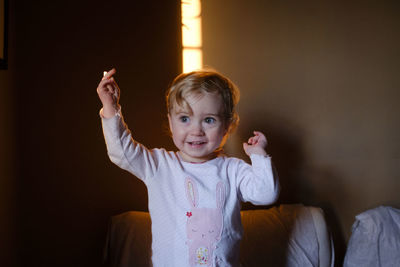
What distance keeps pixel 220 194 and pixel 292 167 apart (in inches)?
26.4

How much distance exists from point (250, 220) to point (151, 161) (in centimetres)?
57

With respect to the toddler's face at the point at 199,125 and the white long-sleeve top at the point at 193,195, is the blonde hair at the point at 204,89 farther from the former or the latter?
the white long-sleeve top at the point at 193,195

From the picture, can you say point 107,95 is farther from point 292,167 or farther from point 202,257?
point 292,167

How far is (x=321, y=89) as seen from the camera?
5.27ft

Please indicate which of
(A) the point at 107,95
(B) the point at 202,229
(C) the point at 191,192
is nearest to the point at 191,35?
(A) the point at 107,95

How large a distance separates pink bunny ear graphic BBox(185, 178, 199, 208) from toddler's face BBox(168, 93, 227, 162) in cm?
9

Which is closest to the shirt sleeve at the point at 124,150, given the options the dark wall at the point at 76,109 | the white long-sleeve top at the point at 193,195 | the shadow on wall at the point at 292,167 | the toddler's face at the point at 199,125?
the white long-sleeve top at the point at 193,195

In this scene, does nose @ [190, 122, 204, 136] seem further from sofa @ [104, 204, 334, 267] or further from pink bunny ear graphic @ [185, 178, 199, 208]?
sofa @ [104, 204, 334, 267]

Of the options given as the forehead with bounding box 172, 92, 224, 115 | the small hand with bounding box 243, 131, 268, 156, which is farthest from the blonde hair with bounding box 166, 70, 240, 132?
the small hand with bounding box 243, 131, 268, 156

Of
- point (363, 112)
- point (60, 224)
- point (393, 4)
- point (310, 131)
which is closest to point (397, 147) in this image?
point (363, 112)

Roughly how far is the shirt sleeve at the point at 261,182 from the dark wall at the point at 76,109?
0.55 meters

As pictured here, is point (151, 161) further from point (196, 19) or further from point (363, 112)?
point (363, 112)

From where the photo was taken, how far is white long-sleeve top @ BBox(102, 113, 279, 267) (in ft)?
3.28

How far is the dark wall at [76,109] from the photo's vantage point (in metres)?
1.32
